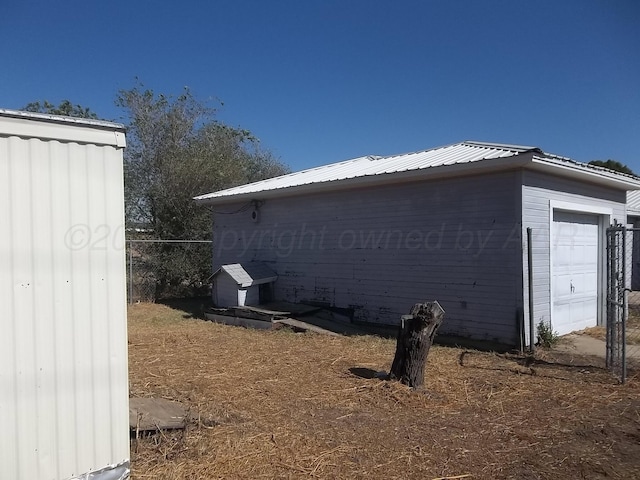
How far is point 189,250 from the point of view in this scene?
16.2 m

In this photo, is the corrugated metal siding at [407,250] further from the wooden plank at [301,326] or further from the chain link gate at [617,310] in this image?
the chain link gate at [617,310]

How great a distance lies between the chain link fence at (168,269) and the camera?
49.2ft

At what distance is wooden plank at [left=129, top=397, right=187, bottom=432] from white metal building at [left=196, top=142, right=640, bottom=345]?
5523 millimetres

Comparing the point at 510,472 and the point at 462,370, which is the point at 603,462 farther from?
the point at 462,370

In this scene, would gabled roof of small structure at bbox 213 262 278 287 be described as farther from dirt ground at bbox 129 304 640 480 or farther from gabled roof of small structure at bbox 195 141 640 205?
dirt ground at bbox 129 304 640 480

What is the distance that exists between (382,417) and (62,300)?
10.3 ft

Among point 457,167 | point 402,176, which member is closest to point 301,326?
point 402,176

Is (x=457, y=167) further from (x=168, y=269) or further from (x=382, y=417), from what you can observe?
(x=168, y=269)

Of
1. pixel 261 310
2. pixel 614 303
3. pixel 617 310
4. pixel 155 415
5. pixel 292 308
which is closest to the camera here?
pixel 155 415

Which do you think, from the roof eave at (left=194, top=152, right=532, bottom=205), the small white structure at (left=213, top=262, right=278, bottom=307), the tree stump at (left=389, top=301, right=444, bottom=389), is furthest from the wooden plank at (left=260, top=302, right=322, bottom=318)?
the tree stump at (left=389, top=301, right=444, bottom=389)

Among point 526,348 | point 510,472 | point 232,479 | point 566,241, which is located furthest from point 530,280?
point 232,479

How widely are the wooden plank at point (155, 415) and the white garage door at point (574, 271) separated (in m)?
6.70

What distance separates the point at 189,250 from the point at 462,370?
37.5 feet

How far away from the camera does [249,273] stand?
39.2 feet
